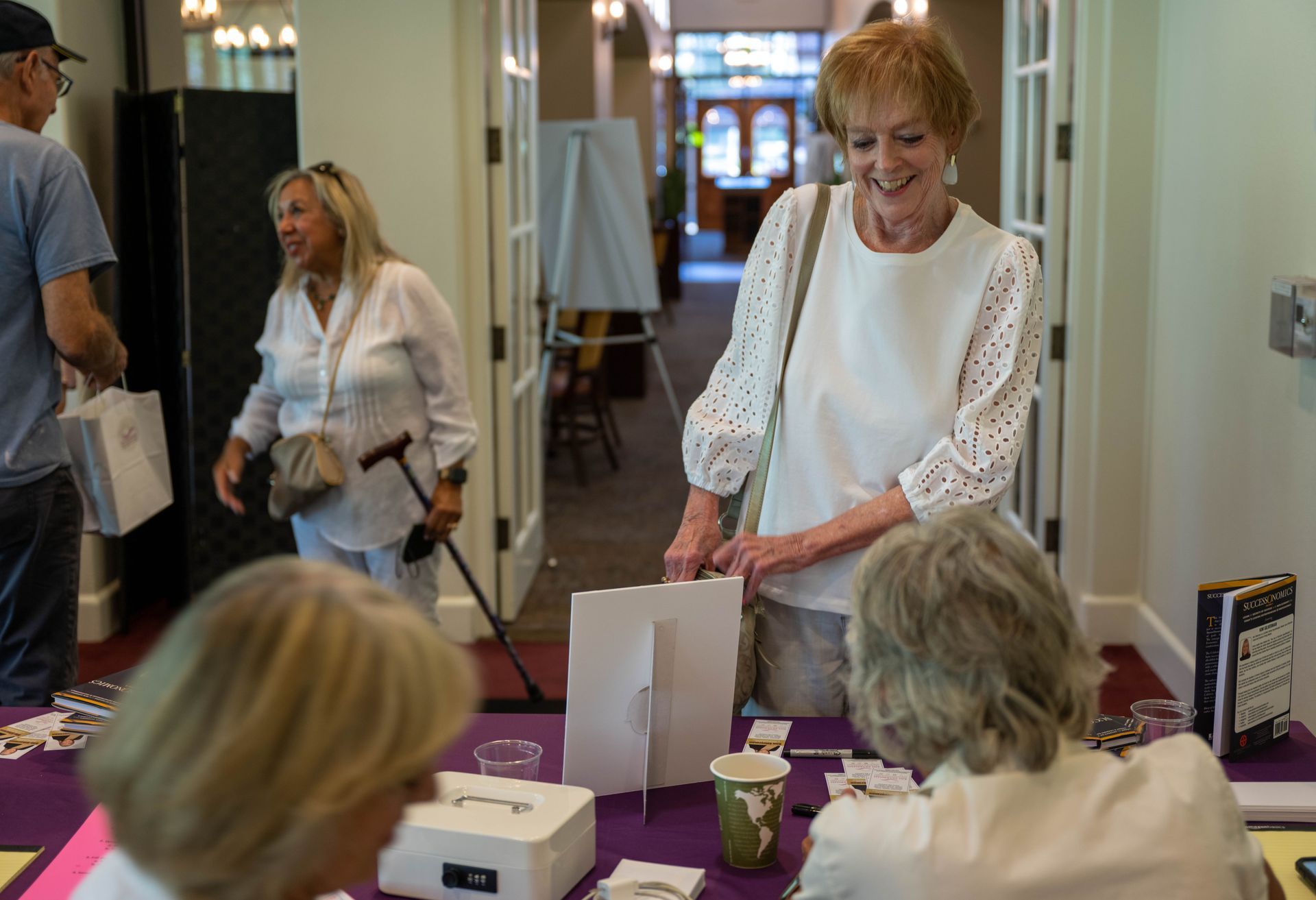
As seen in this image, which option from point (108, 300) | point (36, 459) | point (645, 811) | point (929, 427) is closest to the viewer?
point (645, 811)

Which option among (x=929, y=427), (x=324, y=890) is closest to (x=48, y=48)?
(x=929, y=427)

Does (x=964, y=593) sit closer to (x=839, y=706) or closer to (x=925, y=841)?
(x=925, y=841)

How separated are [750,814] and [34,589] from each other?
71.8 inches

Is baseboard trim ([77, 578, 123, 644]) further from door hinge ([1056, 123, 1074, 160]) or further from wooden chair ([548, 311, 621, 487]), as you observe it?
door hinge ([1056, 123, 1074, 160])

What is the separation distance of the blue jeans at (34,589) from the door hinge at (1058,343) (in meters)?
3.22

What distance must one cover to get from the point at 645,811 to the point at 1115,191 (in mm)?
3297

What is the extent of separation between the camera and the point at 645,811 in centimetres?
169

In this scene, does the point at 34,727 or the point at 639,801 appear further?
the point at 34,727

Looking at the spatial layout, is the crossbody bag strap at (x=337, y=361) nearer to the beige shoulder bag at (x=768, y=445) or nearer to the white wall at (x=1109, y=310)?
the beige shoulder bag at (x=768, y=445)

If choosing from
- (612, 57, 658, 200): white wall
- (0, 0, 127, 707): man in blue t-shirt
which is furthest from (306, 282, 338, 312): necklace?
(612, 57, 658, 200): white wall

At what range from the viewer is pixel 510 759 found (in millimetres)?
1680

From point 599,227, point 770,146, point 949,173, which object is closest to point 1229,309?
point 949,173

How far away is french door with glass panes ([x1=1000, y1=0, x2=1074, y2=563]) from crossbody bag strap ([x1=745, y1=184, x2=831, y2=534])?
2416mm

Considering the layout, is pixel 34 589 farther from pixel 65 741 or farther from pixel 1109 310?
pixel 1109 310
